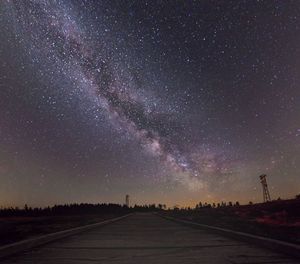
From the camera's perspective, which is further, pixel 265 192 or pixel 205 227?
pixel 265 192

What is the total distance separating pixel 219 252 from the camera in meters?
11.2

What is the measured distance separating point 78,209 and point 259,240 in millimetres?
156762

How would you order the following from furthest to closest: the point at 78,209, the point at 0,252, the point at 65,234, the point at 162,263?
the point at 78,209 → the point at 65,234 → the point at 0,252 → the point at 162,263

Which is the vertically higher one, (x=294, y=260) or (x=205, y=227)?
(x=205, y=227)

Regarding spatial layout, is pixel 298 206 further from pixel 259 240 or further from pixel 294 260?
pixel 294 260

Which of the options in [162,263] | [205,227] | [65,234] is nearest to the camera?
[162,263]

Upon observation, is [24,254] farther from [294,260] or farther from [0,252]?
[294,260]

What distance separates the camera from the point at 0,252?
10.4 meters

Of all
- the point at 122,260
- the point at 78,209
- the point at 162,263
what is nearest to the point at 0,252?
the point at 122,260

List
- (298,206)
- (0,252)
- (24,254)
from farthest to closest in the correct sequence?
(298,206)
(24,254)
(0,252)

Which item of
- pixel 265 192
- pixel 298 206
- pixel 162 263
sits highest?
pixel 265 192

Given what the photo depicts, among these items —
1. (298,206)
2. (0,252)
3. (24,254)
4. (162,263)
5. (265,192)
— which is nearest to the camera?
(162,263)

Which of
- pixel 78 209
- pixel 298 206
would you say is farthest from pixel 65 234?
pixel 78 209

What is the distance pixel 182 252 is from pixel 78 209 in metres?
158
